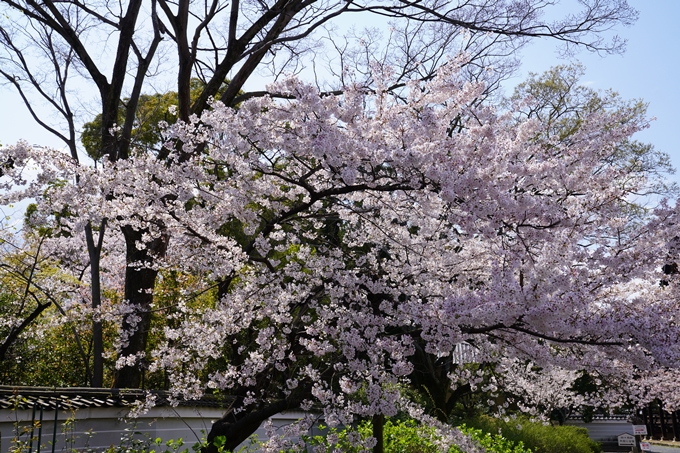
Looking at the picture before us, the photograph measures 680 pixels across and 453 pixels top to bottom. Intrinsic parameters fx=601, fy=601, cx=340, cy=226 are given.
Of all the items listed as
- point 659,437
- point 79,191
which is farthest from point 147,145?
point 659,437

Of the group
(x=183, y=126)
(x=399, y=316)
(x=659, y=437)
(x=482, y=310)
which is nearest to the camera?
(x=482, y=310)

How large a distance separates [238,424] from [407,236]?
299 cm

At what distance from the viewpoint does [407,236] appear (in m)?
7.55

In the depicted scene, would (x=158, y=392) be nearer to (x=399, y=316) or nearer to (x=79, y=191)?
(x=79, y=191)

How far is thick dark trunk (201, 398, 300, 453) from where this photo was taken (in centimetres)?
636

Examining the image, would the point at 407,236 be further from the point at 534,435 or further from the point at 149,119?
the point at 149,119

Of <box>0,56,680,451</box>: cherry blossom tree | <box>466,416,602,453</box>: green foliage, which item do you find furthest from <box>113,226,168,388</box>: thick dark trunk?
<box>466,416,602,453</box>: green foliage

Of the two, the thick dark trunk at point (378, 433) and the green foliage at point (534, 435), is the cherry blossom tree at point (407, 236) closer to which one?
the thick dark trunk at point (378, 433)

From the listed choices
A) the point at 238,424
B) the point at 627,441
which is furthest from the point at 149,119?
the point at 627,441

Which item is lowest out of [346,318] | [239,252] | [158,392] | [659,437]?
[659,437]

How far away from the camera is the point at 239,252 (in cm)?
637

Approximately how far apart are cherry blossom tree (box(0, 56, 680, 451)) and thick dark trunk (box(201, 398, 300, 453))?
2 cm

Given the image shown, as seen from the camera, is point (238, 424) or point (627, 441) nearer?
point (238, 424)

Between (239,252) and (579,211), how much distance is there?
337 cm
